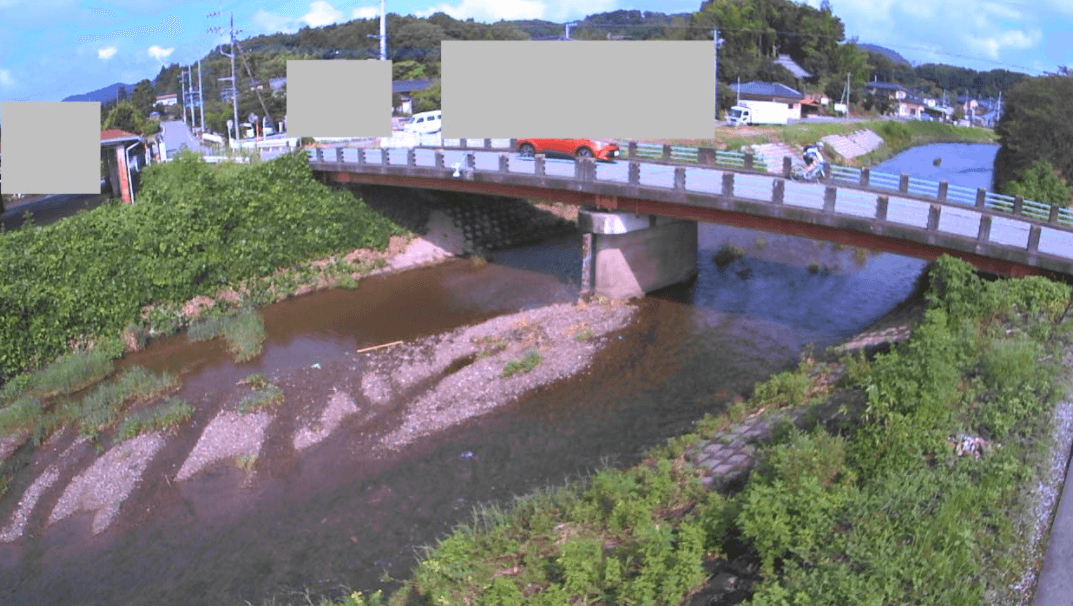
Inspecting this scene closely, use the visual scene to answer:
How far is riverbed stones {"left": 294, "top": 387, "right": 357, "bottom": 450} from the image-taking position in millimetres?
17656

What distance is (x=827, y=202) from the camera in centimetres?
2078

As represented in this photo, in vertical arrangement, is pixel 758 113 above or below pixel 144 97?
below

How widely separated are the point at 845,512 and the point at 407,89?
71585 millimetres

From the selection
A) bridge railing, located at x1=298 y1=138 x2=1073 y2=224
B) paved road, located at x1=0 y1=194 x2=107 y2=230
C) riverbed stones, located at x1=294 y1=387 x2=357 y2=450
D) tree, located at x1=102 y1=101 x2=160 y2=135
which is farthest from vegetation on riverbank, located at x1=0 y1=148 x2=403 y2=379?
tree, located at x1=102 y1=101 x2=160 y2=135

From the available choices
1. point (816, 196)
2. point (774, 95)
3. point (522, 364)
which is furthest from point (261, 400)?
point (774, 95)

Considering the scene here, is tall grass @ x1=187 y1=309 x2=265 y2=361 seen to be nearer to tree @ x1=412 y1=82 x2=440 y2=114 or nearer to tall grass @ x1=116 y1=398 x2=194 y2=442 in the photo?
tall grass @ x1=116 y1=398 x2=194 y2=442

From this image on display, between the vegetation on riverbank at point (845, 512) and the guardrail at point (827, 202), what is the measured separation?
10.2 feet

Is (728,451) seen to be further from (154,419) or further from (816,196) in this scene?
(154,419)

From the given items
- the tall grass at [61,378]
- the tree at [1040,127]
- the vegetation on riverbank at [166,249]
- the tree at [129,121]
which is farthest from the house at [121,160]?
the tree at [1040,127]

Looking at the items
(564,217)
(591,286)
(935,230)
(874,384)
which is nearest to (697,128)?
(564,217)

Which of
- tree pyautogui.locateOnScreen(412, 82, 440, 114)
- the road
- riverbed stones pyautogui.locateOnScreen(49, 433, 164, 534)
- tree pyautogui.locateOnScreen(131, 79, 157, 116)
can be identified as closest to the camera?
riverbed stones pyautogui.locateOnScreen(49, 433, 164, 534)

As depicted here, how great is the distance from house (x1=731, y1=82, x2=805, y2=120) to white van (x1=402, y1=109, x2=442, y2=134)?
116ft

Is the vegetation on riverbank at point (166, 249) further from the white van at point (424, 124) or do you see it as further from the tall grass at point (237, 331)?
the white van at point (424, 124)

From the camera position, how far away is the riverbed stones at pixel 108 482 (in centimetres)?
1546
